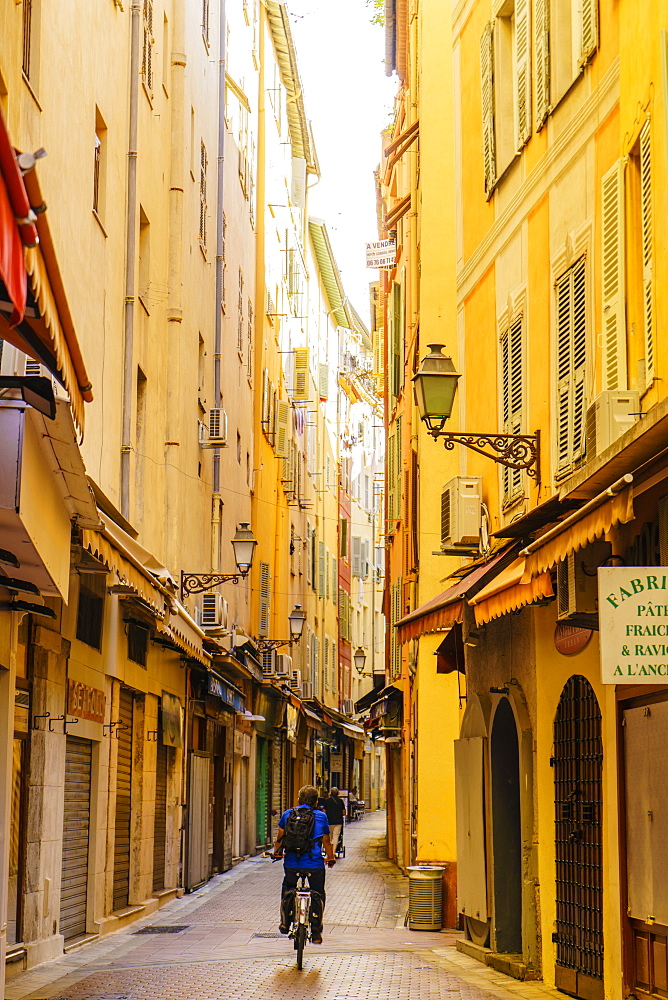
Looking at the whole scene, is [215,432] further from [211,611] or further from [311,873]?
[311,873]

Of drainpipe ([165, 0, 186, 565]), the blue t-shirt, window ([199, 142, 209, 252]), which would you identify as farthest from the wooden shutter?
the blue t-shirt

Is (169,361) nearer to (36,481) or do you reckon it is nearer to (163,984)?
(163,984)

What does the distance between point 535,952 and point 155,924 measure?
22.7 feet

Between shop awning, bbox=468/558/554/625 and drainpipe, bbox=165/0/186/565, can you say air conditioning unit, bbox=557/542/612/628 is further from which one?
drainpipe, bbox=165/0/186/565

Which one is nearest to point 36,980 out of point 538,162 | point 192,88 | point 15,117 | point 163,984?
point 163,984

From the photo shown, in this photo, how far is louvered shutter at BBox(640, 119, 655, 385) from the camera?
9570 millimetres

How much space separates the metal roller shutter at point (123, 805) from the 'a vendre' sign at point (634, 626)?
11192 millimetres

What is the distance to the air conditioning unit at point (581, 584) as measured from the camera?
10.0 metres

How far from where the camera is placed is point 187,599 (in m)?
23.9

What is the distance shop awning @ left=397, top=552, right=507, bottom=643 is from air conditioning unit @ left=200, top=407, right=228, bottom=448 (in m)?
10.4

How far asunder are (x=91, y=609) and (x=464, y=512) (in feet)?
13.7

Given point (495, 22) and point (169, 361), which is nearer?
point (495, 22)

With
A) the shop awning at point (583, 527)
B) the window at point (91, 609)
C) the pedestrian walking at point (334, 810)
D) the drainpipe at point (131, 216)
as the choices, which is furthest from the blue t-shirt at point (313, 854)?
the pedestrian walking at point (334, 810)

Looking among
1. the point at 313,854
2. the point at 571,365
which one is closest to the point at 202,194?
the point at 313,854
